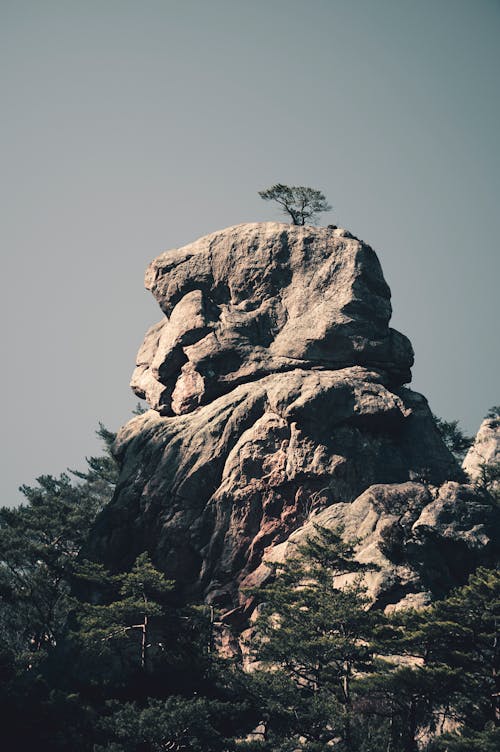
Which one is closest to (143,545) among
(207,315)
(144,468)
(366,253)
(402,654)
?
(144,468)

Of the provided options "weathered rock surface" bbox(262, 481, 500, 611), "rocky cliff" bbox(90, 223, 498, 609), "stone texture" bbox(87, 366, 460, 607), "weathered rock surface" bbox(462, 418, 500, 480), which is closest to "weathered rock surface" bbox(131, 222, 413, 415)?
"rocky cliff" bbox(90, 223, 498, 609)

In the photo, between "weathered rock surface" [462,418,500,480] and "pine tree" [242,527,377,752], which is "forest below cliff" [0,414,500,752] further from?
"weathered rock surface" [462,418,500,480]

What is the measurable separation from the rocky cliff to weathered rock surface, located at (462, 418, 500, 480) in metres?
31.4

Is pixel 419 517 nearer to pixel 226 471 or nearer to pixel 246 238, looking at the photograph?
pixel 226 471

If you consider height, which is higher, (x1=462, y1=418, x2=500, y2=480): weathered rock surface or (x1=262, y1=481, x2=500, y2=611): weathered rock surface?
(x1=462, y1=418, x2=500, y2=480): weathered rock surface

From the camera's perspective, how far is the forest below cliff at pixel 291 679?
30.9m

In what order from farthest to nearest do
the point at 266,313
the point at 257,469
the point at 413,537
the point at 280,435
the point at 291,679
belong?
the point at 266,313
the point at 280,435
the point at 257,469
the point at 413,537
the point at 291,679

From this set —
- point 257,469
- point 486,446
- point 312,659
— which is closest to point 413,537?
point 312,659

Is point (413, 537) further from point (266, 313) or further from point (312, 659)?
point (266, 313)

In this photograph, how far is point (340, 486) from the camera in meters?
45.6

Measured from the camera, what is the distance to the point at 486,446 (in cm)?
8325

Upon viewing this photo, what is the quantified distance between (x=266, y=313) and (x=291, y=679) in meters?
26.2

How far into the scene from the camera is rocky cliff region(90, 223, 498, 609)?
42812 millimetres

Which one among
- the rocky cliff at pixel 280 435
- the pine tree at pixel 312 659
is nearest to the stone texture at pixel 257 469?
the rocky cliff at pixel 280 435
